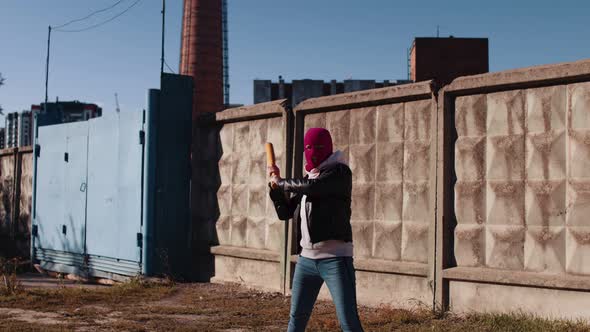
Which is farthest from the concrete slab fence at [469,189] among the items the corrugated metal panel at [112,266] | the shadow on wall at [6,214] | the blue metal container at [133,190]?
the shadow on wall at [6,214]

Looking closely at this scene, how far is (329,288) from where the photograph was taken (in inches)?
194

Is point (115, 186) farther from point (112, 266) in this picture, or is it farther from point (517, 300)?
point (517, 300)

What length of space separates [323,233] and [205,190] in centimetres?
680

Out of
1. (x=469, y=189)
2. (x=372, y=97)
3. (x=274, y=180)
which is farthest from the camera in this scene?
(x=372, y=97)

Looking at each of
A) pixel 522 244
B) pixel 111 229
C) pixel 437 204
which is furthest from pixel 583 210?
pixel 111 229

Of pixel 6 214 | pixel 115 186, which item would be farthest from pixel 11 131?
pixel 115 186

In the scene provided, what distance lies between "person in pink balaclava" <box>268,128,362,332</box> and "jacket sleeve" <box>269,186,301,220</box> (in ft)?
0.51

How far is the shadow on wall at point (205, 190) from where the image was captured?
11.4 m

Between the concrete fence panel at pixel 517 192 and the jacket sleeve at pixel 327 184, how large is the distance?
298cm

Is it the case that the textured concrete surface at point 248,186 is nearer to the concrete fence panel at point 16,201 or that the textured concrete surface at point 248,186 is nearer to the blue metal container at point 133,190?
the blue metal container at point 133,190

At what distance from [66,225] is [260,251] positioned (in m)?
4.89

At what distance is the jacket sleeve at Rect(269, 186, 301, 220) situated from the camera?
17.8ft

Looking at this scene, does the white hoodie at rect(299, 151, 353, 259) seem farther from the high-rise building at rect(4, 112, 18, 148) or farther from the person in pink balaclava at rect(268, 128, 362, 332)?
the high-rise building at rect(4, 112, 18, 148)

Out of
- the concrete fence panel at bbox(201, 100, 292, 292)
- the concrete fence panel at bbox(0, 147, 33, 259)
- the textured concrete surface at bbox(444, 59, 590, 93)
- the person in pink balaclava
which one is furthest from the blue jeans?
the concrete fence panel at bbox(0, 147, 33, 259)
